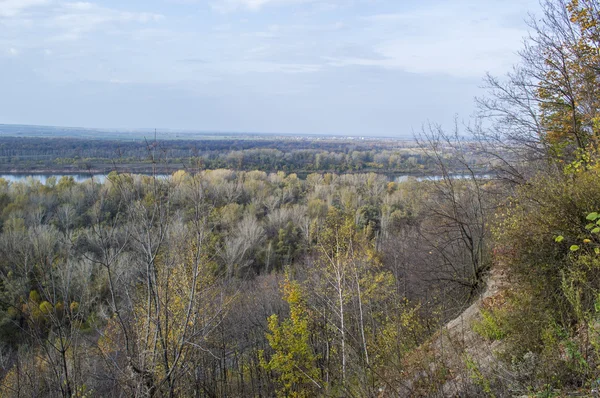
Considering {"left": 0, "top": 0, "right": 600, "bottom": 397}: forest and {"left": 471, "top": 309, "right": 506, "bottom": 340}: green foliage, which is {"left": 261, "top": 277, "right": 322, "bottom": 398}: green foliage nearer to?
{"left": 0, "top": 0, "right": 600, "bottom": 397}: forest

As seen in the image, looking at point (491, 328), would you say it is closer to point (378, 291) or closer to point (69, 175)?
point (378, 291)

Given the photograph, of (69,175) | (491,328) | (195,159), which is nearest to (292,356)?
(491,328)

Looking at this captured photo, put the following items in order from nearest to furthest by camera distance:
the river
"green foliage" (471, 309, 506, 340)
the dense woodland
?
1. the dense woodland
2. "green foliage" (471, 309, 506, 340)
3. the river

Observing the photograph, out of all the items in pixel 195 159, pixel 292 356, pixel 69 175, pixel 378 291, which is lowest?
pixel 292 356

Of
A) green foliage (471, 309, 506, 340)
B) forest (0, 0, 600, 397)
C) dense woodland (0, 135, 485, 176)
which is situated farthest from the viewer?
green foliage (471, 309, 506, 340)

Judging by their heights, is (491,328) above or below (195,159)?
below

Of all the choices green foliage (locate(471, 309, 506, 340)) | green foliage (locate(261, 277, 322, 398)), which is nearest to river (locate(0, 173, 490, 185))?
green foliage (locate(471, 309, 506, 340))

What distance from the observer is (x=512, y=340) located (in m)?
5.04

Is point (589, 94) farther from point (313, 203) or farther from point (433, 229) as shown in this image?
point (313, 203)

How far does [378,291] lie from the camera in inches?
499

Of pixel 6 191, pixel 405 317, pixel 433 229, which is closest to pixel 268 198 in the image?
pixel 6 191

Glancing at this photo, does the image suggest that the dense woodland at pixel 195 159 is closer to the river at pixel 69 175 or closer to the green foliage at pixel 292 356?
the river at pixel 69 175

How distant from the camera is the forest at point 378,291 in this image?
4434mm

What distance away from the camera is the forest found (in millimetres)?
4434
